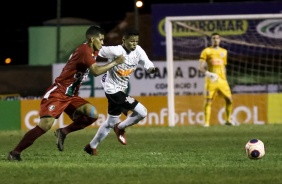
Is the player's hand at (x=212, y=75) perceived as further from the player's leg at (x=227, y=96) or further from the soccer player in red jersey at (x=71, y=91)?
the soccer player in red jersey at (x=71, y=91)

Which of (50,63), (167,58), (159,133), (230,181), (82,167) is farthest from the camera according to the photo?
(50,63)

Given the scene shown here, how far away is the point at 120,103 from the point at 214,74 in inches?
293

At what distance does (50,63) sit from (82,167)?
502 inches

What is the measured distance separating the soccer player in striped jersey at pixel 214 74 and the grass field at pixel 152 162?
96.0 inches

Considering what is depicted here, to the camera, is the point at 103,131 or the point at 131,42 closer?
the point at 103,131

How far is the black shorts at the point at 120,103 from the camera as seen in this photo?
48.9 feet

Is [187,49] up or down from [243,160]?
up

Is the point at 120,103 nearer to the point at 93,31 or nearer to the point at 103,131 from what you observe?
the point at 103,131

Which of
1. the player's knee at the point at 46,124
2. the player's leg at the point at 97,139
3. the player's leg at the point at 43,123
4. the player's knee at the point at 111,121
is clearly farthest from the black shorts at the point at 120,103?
the player's knee at the point at 46,124

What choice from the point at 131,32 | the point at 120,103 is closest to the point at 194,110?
the point at 120,103

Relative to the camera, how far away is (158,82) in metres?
24.3

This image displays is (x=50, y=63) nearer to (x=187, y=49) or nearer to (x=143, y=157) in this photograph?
(x=187, y=49)

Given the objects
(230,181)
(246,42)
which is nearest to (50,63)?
(246,42)

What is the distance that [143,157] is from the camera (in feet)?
45.6
